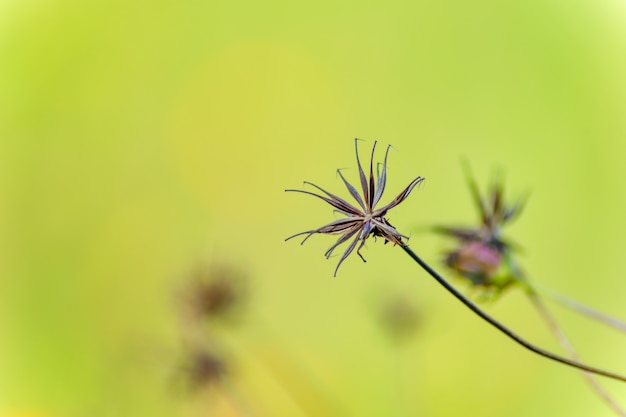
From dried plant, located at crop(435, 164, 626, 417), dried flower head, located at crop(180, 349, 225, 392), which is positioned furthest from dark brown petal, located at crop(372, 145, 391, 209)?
dried flower head, located at crop(180, 349, 225, 392)

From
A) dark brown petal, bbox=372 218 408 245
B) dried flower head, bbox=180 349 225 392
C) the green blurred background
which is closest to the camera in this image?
dark brown petal, bbox=372 218 408 245

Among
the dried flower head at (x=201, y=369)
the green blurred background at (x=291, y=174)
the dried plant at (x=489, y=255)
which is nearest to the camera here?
the dried plant at (x=489, y=255)

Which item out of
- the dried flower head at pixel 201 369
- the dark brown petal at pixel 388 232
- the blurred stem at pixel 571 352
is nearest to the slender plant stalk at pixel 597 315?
the blurred stem at pixel 571 352

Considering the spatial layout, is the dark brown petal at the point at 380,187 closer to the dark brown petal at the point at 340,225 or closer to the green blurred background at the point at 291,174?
the dark brown petal at the point at 340,225

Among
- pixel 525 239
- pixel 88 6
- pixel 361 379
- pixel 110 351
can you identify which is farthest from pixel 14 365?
pixel 525 239

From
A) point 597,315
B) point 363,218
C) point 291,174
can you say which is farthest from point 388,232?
point 291,174

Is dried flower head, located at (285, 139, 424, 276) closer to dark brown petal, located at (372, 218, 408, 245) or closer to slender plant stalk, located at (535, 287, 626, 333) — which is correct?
dark brown petal, located at (372, 218, 408, 245)
